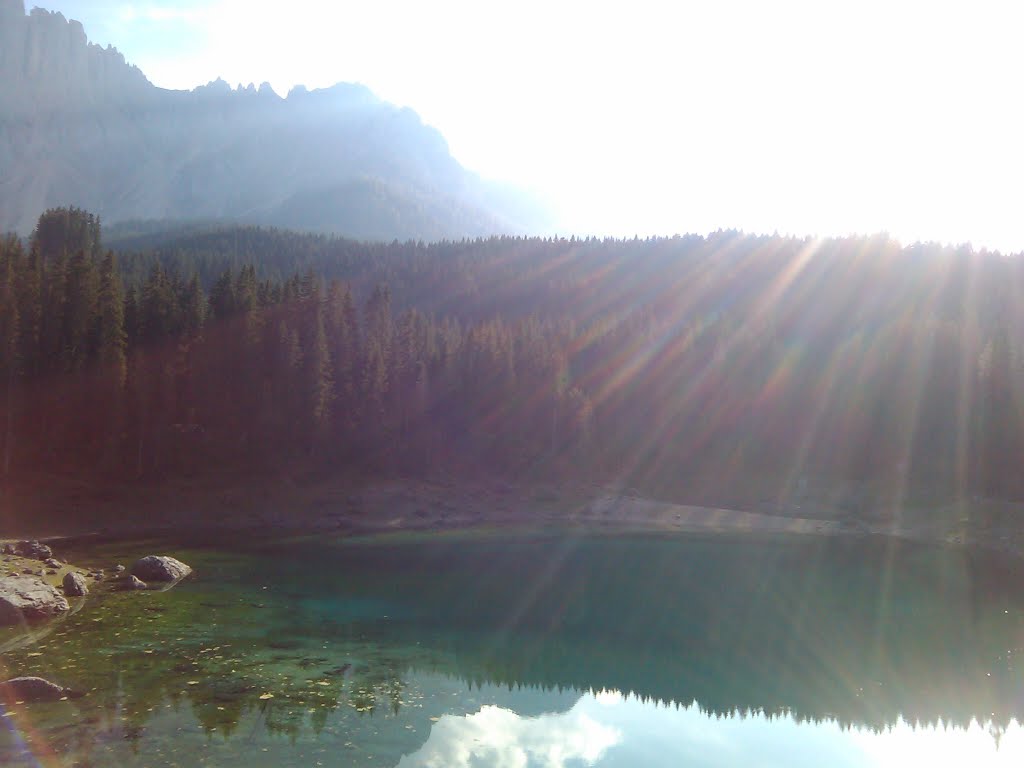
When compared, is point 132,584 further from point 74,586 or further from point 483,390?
point 483,390

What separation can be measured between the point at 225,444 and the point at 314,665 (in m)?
49.5

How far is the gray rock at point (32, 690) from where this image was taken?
20453 mm

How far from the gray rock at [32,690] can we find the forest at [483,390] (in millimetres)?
44412

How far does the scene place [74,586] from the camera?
33562 millimetres

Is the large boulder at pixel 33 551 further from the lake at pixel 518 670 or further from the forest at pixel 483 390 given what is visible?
the forest at pixel 483 390

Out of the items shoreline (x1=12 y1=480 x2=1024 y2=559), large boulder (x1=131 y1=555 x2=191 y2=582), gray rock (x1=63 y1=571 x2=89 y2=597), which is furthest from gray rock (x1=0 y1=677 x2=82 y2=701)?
shoreline (x1=12 y1=480 x2=1024 y2=559)

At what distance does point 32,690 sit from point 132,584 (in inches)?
630

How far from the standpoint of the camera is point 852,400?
8469cm

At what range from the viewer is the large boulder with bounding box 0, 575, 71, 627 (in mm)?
28812

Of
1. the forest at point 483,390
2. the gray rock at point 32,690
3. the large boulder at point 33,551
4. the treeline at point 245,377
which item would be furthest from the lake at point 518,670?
the forest at point 483,390

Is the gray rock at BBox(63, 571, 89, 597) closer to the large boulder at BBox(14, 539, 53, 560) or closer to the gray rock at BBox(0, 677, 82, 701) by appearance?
the large boulder at BBox(14, 539, 53, 560)

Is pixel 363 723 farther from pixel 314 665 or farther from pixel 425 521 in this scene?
pixel 425 521

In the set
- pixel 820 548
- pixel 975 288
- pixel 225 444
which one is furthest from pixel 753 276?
pixel 225 444

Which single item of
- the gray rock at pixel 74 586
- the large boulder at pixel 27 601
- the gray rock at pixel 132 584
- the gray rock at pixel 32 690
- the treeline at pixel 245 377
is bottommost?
the gray rock at pixel 132 584
